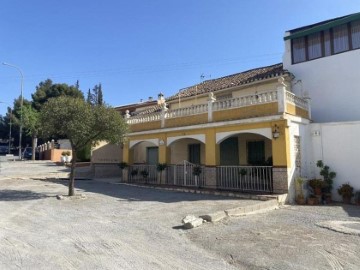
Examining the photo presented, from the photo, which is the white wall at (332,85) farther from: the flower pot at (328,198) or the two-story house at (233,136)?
the flower pot at (328,198)

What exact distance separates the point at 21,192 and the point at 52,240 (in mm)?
8516

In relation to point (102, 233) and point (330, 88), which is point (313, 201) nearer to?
point (330, 88)

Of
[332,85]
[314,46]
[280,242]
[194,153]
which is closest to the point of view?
[280,242]

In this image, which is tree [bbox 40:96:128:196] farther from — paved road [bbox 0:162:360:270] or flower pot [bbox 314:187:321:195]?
flower pot [bbox 314:187:321:195]

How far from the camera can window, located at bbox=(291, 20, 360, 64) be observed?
1463 centimetres

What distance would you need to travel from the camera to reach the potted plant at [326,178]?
12.7 m

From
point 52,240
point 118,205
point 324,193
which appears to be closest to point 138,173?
point 118,205

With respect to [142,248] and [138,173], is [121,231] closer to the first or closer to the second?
[142,248]

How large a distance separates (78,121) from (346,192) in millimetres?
10999

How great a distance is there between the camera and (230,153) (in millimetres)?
16766

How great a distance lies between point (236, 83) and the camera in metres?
17.7

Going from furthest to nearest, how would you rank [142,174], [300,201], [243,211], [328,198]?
[142,174]
[328,198]
[300,201]
[243,211]

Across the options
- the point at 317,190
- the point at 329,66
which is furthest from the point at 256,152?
the point at 329,66

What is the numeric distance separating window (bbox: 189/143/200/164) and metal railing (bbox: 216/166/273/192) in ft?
13.7
